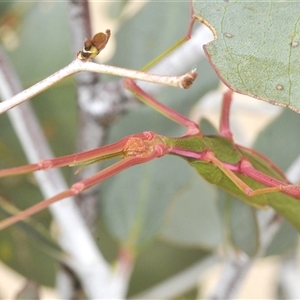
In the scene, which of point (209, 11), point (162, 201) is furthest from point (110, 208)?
point (209, 11)

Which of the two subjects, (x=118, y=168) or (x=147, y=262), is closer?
(x=118, y=168)

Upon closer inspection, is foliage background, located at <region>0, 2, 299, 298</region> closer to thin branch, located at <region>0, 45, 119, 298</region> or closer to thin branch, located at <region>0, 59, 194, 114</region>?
thin branch, located at <region>0, 45, 119, 298</region>

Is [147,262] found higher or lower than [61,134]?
lower

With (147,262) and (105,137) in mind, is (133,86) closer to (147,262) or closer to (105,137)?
(105,137)

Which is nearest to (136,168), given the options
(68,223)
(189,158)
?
(68,223)

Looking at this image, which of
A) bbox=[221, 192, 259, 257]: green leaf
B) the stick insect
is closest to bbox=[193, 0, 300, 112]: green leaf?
the stick insect

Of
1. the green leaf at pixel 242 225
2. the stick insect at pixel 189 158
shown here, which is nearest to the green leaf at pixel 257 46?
the stick insect at pixel 189 158

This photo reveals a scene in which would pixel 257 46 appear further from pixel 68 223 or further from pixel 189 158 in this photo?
pixel 68 223

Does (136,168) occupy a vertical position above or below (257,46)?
above
